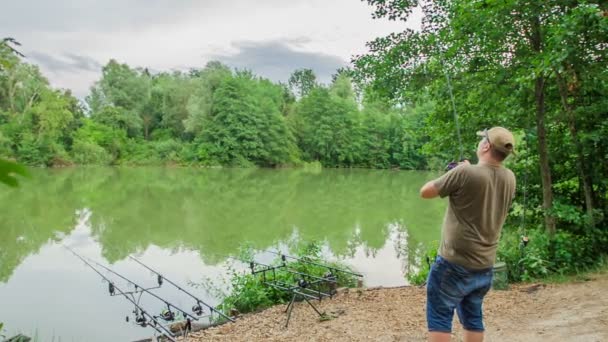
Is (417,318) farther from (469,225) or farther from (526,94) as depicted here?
(526,94)

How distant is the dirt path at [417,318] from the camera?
3.39m

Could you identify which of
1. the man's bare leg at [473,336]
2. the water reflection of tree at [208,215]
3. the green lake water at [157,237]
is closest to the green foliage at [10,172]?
the green lake water at [157,237]

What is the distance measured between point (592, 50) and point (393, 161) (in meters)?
37.1

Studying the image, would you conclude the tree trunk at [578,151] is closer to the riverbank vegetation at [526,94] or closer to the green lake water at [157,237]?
the riverbank vegetation at [526,94]

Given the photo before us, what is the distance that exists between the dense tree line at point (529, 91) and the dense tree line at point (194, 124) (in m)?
24.4

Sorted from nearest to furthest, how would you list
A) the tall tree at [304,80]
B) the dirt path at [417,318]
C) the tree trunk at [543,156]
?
the dirt path at [417,318]
the tree trunk at [543,156]
the tall tree at [304,80]

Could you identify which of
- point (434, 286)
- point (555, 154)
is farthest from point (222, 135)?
point (434, 286)

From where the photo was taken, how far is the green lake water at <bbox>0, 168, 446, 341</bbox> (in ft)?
19.1

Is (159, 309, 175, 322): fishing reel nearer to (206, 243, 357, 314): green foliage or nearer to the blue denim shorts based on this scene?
(206, 243, 357, 314): green foliage

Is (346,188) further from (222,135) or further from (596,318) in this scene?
(596,318)

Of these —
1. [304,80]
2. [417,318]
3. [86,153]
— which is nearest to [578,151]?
[417,318]

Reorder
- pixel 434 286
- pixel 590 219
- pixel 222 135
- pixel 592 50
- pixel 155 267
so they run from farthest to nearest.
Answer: pixel 222 135, pixel 155 267, pixel 590 219, pixel 592 50, pixel 434 286

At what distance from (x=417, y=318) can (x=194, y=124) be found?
33.8 m

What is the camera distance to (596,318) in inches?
134
